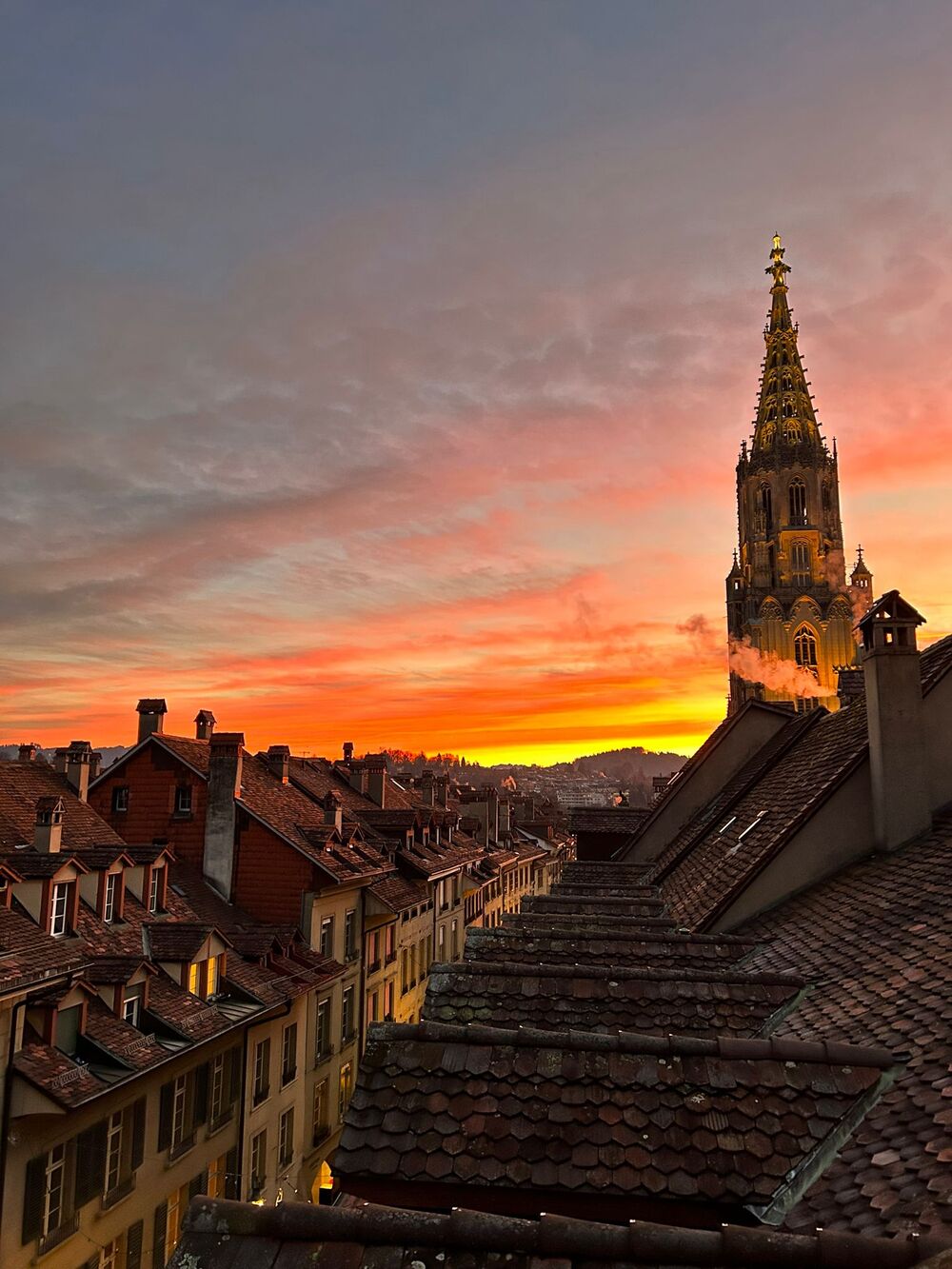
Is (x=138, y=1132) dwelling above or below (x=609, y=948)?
below

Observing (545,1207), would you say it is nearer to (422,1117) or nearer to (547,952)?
(422,1117)

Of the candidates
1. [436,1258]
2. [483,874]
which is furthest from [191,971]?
[483,874]

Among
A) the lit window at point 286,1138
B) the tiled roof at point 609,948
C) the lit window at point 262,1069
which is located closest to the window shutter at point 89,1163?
the lit window at point 262,1069

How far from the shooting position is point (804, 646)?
102812mm

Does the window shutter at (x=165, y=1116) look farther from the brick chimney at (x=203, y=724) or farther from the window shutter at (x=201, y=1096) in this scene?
the brick chimney at (x=203, y=724)

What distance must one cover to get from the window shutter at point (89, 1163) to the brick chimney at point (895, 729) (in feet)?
52.0

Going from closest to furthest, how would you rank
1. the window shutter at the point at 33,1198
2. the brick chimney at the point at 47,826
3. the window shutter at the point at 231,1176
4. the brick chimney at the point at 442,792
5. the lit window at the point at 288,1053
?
the window shutter at the point at 33,1198 < the brick chimney at the point at 47,826 < the window shutter at the point at 231,1176 < the lit window at the point at 288,1053 < the brick chimney at the point at 442,792

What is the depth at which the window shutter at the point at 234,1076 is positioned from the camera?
22.5 metres

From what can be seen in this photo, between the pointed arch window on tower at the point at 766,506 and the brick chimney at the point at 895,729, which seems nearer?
the brick chimney at the point at 895,729

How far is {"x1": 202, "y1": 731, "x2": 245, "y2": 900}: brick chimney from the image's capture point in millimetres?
29953

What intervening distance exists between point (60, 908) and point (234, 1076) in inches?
282

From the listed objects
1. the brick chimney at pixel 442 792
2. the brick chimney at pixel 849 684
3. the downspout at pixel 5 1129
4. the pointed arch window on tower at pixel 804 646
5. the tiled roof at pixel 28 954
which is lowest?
the downspout at pixel 5 1129

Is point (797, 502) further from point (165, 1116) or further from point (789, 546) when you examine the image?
point (165, 1116)

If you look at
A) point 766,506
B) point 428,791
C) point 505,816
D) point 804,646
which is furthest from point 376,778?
point 766,506
